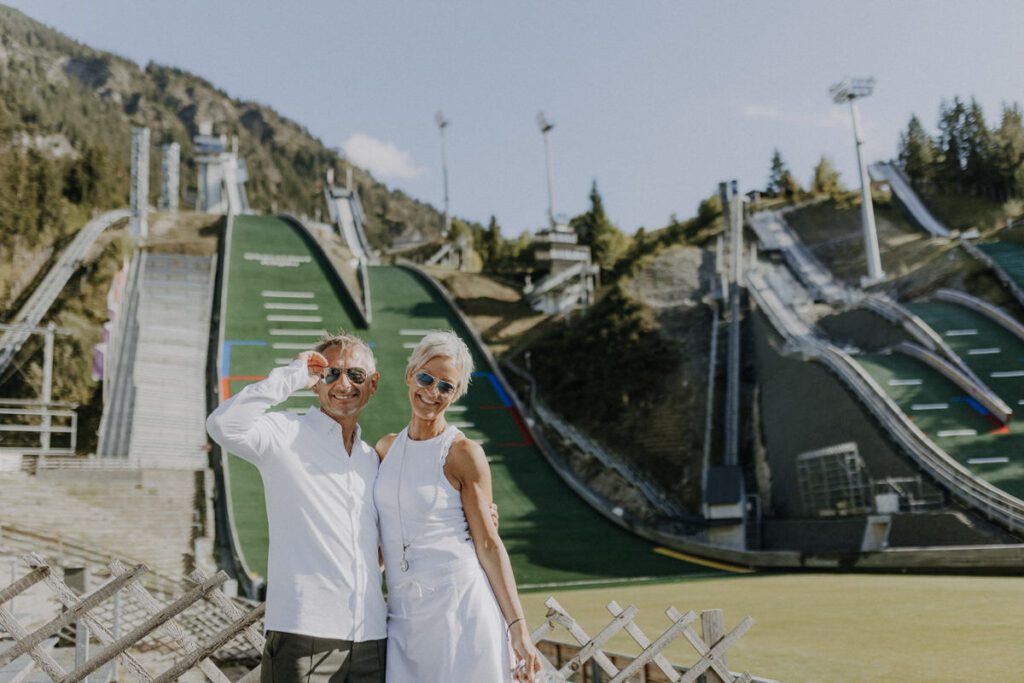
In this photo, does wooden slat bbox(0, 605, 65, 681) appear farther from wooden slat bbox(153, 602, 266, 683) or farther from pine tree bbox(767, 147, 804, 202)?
pine tree bbox(767, 147, 804, 202)

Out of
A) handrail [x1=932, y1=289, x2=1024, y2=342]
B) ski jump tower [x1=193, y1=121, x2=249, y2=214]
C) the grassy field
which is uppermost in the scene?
ski jump tower [x1=193, y1=121, x2=249, y2=214]

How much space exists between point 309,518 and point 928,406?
67.5ft

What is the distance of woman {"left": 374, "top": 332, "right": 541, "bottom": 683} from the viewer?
10.7 feet

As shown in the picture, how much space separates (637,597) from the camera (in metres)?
14.1

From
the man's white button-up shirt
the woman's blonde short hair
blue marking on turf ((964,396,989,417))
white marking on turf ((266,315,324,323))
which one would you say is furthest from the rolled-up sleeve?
white marking on turf ((266,315,324,323))

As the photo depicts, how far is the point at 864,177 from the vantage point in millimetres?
37531

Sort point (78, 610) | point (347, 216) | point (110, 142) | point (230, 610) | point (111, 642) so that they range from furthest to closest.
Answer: point (110, 142)
point (347, 216)
point (230, 610)
point (111, 642)
point (78, 610)

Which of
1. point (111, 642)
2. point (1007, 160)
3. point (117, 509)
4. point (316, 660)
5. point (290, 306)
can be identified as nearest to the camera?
point (316, 660)

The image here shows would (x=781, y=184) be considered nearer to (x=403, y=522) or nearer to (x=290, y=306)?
(x=290, y=306)

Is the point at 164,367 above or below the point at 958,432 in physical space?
above

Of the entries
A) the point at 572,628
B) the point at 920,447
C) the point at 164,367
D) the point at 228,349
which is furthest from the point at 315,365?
the point at 228,349

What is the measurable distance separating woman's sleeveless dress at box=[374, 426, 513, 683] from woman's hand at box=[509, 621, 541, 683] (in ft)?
0.11

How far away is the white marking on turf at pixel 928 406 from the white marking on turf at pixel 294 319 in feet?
63.8

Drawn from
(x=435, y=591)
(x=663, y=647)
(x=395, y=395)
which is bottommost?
(x=663, y=647)
